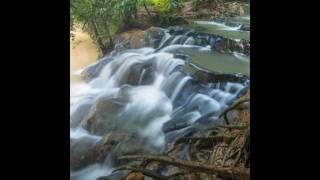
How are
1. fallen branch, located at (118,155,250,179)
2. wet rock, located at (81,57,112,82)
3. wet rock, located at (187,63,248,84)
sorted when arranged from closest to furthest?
1. fallen branch, located at (118,155,250,179)
2. wet rock, located at (81,57,112,82)
3. wet rock, located at (187,63,248,84)

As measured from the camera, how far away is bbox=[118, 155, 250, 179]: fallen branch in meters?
1.79

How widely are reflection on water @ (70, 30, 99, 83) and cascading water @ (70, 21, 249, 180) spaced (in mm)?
60

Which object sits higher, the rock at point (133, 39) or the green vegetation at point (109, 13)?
the green vegetation at point (109, 13)

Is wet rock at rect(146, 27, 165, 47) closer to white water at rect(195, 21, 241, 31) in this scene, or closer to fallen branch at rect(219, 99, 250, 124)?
white water at rect(195, 21, 241, 31)

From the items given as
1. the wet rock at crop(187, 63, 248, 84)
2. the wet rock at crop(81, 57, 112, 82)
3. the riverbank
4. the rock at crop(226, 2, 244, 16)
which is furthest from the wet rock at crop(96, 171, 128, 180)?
the rock at crop(226, 2, 244, 16)

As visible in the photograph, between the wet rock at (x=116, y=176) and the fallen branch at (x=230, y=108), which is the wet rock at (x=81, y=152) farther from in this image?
the fallen branch at (x=230, y=108)

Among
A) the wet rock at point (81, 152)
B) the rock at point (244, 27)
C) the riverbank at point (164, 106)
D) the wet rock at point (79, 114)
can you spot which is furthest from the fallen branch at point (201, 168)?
the rock at point (244, 27)

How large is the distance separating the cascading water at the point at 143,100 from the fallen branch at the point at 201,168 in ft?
0.17

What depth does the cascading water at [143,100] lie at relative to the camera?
188 cm

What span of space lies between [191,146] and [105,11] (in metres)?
0.76

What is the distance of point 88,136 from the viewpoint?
1.88 meters

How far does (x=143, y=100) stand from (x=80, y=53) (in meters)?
0.37

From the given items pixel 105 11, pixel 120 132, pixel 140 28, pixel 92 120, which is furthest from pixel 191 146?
pixel 105 11

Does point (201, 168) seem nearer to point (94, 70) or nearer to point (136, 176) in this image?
point (136, 176)
